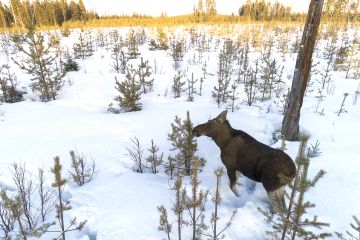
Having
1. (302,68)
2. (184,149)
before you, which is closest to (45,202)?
(184,149)

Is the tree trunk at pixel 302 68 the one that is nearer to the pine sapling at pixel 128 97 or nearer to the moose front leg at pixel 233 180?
the moose front leg at pixel 233 180

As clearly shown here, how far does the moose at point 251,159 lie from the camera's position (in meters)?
4.03

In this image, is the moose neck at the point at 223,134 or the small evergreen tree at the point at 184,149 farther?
the small evergreen tree at the point at 184,149

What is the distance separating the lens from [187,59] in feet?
51.0

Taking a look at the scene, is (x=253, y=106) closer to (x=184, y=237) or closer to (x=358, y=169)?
(x=358, y=169)

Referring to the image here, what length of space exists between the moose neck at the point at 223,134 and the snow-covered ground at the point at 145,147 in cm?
73

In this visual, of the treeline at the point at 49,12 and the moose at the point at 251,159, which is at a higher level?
the treeline at the point at 49,12

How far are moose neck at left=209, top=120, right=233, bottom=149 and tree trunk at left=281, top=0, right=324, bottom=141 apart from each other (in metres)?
1.79

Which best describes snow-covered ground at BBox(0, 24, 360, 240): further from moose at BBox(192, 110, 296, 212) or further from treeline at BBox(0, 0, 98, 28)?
treeline at BBox(0, 0, 98, 28)

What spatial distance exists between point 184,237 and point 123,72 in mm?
10304

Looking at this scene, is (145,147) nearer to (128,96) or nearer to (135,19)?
(128,96)

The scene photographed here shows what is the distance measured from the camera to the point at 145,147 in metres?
6.12

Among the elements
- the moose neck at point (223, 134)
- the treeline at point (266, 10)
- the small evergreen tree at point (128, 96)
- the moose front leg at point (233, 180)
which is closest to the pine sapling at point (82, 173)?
the moose neck at point (223, 134)

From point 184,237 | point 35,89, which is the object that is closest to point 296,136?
point 184,237
